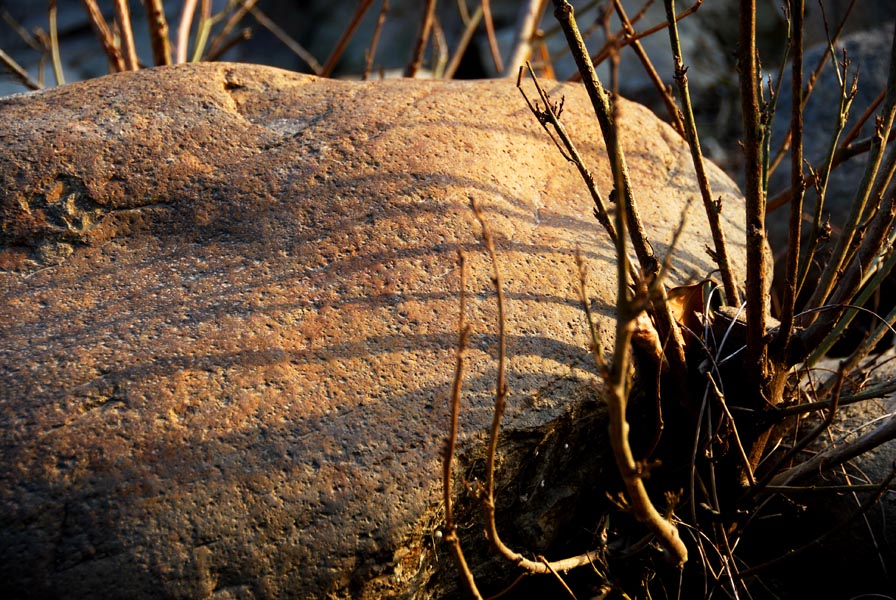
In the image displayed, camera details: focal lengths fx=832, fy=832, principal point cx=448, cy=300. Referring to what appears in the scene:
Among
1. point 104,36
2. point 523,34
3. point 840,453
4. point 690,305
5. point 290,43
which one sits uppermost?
point 523,34

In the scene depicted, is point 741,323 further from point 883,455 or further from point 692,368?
point 883,455

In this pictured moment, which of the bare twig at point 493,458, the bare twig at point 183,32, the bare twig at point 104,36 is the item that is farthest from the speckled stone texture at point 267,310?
the bare twig at point 183,32

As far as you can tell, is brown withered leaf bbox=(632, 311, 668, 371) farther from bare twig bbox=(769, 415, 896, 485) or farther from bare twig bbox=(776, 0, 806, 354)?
bare twig bbox=(769, 415, 896, 485)

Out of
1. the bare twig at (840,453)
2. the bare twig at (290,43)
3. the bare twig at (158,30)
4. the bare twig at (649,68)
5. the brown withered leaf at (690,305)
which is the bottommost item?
the bare twig at (840,453)

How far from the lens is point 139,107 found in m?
1.93

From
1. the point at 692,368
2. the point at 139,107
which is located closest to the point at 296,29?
the point at 139,107

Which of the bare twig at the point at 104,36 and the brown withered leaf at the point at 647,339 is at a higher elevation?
the bare twig at the point at 104,36

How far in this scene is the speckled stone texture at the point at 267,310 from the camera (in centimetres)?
135

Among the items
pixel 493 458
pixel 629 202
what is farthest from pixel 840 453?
pixel 493 458

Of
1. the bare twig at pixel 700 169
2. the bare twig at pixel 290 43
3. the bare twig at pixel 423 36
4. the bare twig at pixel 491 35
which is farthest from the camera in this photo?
the bare twig at pixel 290 43

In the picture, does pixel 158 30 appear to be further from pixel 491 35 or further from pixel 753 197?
pixel 753 197

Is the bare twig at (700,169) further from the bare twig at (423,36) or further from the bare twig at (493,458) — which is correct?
the bare twig at (423,36)

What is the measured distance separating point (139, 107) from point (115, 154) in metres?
0.16

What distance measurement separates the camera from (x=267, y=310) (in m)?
1.59
